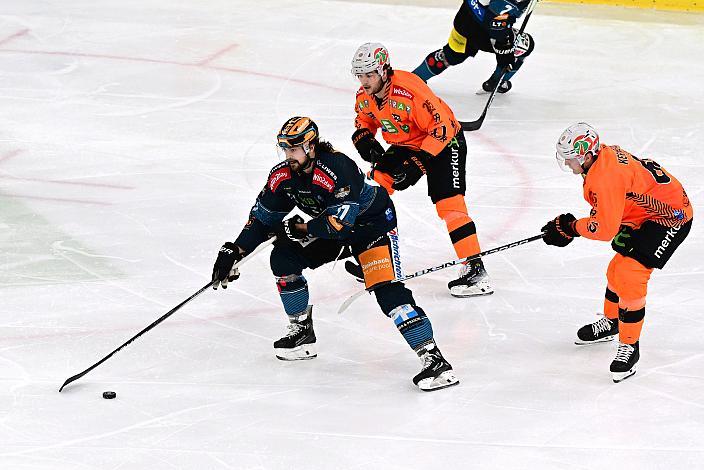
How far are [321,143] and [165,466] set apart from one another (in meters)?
1.27

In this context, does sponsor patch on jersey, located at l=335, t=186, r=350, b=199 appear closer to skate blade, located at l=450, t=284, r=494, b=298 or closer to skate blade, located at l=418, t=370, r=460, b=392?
skate blade, located at l=418, t=370, r=460, b=392

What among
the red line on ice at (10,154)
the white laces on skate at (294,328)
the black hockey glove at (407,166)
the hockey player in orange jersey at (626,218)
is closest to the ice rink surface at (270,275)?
the red line on ice at (10,154)

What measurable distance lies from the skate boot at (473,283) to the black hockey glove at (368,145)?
65cm

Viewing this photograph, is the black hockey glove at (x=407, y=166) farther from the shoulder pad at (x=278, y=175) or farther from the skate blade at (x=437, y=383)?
the skate blade at (x=437, y=383)

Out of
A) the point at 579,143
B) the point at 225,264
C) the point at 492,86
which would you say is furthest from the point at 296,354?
the point at 492,86

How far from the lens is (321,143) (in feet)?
13.6

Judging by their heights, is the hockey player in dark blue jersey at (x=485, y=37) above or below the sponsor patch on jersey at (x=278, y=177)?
below

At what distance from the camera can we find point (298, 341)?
4434mm

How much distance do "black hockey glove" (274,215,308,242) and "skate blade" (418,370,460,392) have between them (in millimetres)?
686

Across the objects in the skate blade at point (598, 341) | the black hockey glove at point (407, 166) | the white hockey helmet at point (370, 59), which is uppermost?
the white hockey helmet at point (370, 59)

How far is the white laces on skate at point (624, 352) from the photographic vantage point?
13.8 ft

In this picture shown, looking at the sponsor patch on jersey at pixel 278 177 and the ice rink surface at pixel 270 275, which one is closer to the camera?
the ice rink surface at pixel 270 275

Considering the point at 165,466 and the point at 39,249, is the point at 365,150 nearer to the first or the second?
the point at 39,249

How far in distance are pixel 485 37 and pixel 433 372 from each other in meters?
3.54
